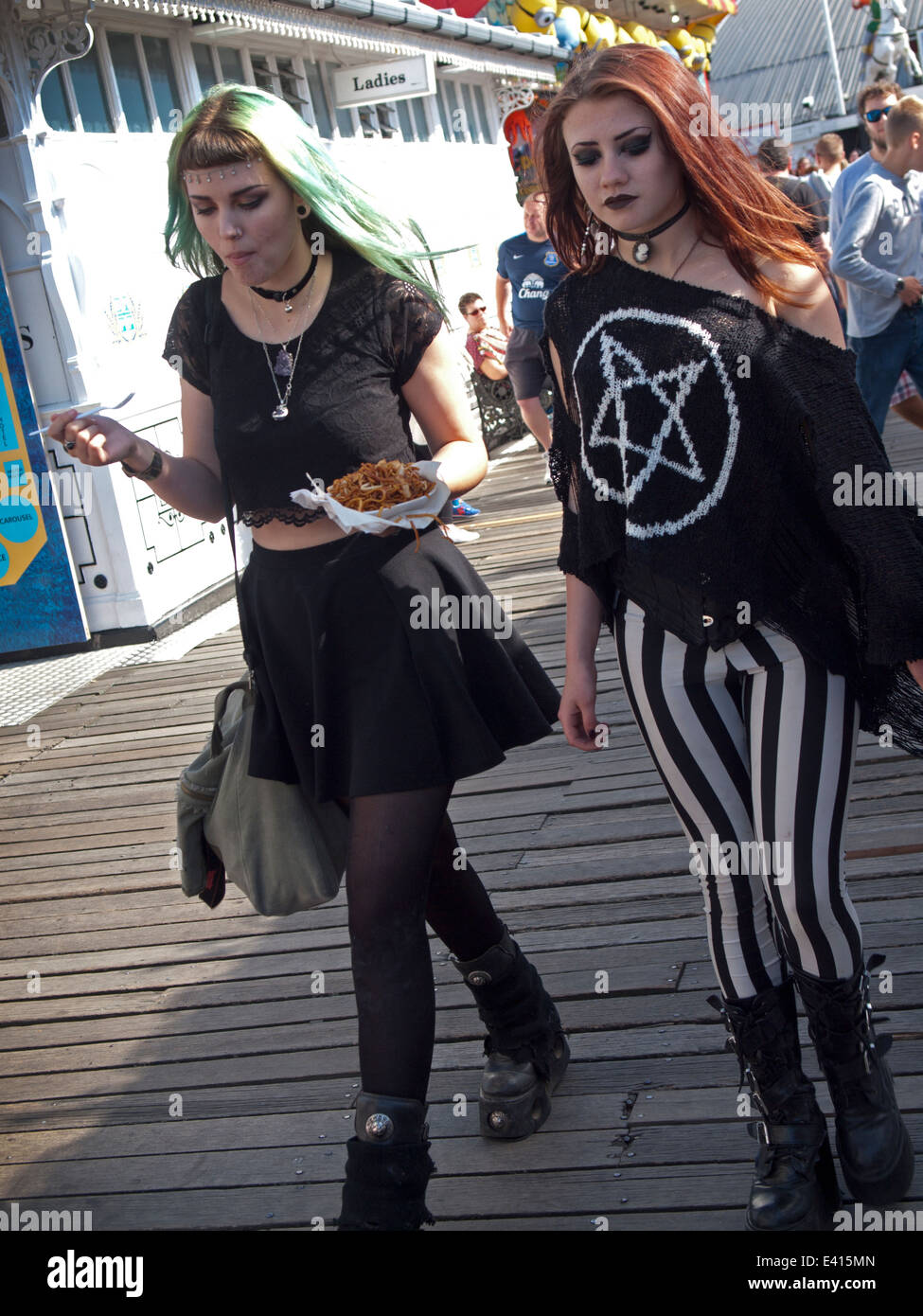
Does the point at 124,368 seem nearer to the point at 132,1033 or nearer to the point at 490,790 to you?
the point at 490,790

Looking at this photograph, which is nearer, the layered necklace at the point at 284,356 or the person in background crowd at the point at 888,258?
the layered necklace at the point at 284,356

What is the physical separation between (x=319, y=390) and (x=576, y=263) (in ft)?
1.61

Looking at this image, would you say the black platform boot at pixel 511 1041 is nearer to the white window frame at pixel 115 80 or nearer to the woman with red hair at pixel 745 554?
the woman with red hair at pixel 745 554

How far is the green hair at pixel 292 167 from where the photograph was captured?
2414 millimetres

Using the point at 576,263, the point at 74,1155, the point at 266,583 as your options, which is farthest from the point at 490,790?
the point at 576,263

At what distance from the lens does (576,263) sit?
238 cm

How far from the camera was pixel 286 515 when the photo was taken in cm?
249

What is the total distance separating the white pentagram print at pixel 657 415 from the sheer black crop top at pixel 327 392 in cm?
42

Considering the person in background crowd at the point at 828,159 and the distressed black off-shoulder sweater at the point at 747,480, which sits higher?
the person in background crowd at the point at 828,159

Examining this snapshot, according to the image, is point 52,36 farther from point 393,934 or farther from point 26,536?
point 393,934

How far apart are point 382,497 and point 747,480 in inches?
24.8

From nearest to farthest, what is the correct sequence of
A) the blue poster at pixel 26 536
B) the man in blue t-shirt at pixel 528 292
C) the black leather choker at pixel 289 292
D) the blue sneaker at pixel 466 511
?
the black leather choker at pixel 289 292 → the blue poster at pixel 26 536 → the man in blue t-shirt at pixel 528 292 → the blue sneaker at pixel 466 511

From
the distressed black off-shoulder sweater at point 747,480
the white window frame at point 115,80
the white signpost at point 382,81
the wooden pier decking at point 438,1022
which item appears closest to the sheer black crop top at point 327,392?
the distressed black off-shoulder sweater at point 747,480

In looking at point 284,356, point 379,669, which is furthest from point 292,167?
point 379,669
